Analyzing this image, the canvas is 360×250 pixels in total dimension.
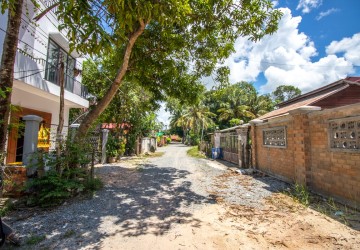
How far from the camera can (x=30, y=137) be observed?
18.4 ft

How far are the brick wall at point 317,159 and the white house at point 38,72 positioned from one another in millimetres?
7373

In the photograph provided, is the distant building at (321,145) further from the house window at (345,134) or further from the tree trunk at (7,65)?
the tree trunk at (7,65)

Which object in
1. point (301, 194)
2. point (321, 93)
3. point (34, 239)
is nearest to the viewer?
point (34, 239)

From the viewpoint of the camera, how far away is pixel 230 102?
31891 millimetres

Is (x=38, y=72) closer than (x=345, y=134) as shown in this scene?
No

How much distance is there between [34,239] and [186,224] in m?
2.50

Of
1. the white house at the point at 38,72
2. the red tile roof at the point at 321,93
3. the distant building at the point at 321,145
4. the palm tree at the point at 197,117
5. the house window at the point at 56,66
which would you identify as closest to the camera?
the distant building at the point at 321,145

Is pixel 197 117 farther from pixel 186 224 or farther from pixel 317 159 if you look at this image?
pixel 186 224

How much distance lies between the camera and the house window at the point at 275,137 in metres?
8.20

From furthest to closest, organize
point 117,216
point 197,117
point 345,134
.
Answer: point 197,117 < point 345,134 < point 117,216

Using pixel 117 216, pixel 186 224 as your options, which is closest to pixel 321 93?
pixel 186 224

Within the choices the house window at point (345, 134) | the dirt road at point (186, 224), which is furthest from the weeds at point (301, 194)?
the house window at point (345, 134)

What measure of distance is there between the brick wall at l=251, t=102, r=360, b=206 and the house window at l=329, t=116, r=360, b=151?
0.11m

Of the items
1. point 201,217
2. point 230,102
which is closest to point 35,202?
point 201,217
